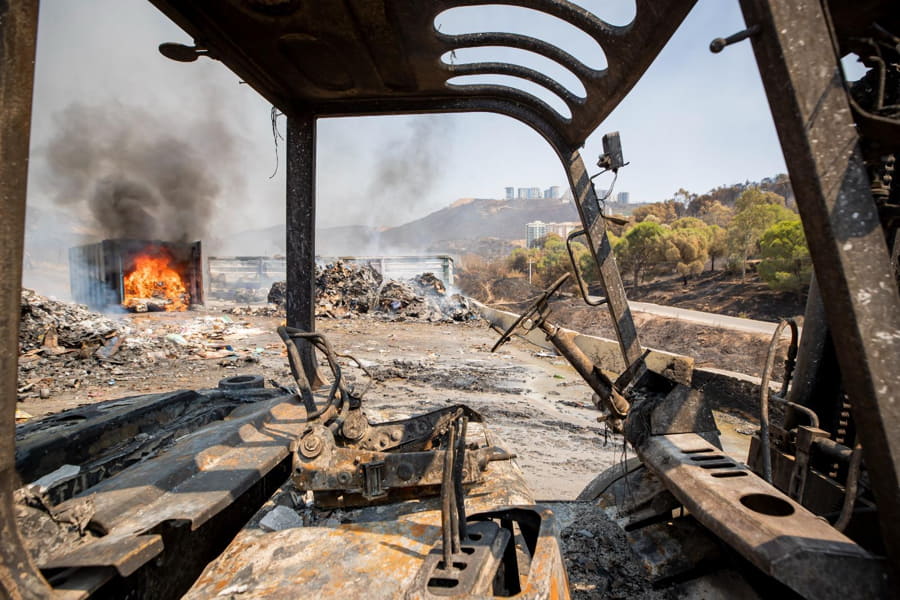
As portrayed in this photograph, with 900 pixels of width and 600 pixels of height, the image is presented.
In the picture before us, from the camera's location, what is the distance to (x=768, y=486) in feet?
6.09

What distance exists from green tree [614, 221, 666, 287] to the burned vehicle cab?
79.8 ft

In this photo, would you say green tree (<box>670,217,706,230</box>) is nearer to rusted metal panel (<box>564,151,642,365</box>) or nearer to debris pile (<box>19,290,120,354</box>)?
rusted metal panel (<box>564,151,642,365</box>)

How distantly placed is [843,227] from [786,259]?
786 inches

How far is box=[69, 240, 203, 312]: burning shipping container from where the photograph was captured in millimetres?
20500

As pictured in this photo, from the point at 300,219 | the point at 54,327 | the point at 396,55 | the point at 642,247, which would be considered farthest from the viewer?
the point at 642,247

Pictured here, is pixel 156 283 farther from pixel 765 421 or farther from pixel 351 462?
pixel 765 421

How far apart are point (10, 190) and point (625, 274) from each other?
102ft

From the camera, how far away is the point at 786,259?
17.4 metres

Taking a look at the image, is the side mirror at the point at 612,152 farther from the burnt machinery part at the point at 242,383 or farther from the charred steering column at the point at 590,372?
the burnt machinery part at the point at 242,383

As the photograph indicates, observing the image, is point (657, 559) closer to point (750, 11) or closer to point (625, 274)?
point (750, 11)

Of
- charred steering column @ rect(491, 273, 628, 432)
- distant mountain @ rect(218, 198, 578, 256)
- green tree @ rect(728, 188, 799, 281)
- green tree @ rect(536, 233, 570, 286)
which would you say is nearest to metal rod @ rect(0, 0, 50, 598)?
charred steering column @ rect(491, 273, 628, 432)

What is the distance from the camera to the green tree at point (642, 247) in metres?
25.7

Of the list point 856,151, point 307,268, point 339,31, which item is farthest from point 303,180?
point 856,151

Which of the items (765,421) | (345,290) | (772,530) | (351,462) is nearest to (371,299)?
(345,290)
